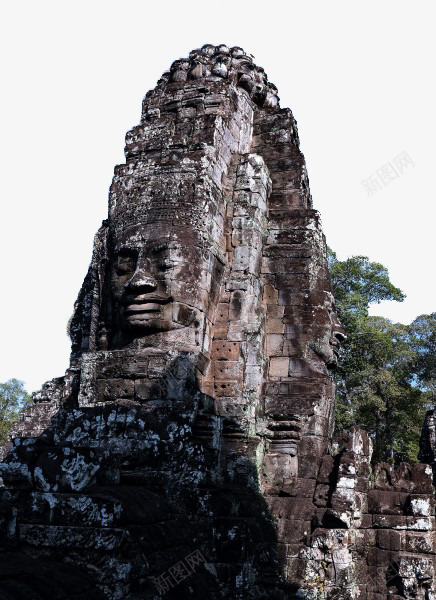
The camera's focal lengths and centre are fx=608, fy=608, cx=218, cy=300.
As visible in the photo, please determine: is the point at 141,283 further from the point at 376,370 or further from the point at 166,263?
the point at 376,370

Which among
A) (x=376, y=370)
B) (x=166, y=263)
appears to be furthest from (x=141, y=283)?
(x=376, y=370)

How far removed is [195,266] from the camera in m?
7.70

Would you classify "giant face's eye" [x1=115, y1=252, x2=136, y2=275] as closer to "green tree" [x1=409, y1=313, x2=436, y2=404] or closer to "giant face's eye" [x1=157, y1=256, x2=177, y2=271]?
"giant face's eye" [x1=157, y1=256, x2=177, y2=271]

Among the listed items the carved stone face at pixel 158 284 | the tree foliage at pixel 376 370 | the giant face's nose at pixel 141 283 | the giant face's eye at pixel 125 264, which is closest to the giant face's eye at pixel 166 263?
the carved stone face at pixel 158 284

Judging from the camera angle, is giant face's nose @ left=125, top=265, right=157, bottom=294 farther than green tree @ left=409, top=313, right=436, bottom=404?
No

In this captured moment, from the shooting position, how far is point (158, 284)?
7527 millimetres

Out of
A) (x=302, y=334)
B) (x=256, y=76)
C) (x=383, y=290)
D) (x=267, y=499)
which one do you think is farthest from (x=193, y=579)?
(x=383, y=290)

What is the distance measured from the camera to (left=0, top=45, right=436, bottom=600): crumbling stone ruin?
209 inches

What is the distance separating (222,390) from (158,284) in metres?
1.62

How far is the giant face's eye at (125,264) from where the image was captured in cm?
783

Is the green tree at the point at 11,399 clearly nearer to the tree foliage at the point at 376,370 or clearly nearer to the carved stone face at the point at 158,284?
the tree foliage at the point at 376,370

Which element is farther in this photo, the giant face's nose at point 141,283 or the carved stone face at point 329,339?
the carved stone face at point 329,339

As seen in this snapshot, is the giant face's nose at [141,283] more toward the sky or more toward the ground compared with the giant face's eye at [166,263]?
more toward the ground

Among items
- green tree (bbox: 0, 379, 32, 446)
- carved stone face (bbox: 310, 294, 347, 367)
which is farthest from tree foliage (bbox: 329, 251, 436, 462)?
green tree (bbox: 0, 379, 32, 446)
